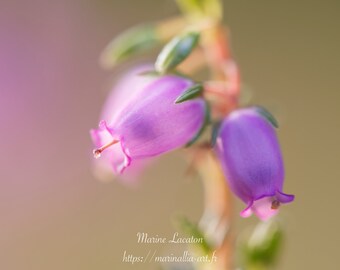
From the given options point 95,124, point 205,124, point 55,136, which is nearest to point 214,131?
point 205,124

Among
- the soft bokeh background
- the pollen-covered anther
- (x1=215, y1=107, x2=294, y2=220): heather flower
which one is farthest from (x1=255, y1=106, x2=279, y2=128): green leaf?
the soft bokeh background

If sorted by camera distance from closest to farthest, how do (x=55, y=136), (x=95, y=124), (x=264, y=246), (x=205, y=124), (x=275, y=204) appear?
(x=275, y=204) < (x=205, y=124) < (x=264, y=246) < (x=55, y=136) < (x=95, y=124)

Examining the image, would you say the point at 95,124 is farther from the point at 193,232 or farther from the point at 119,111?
the point at 119,111

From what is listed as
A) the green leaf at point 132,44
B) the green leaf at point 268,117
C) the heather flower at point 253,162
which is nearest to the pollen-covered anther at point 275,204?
the heather flower at point 253,162

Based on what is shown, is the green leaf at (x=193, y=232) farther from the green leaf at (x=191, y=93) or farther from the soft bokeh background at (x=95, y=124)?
the soft bokeh background at (x=95, y=124)

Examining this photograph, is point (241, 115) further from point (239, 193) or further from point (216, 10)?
point (216, 10)
